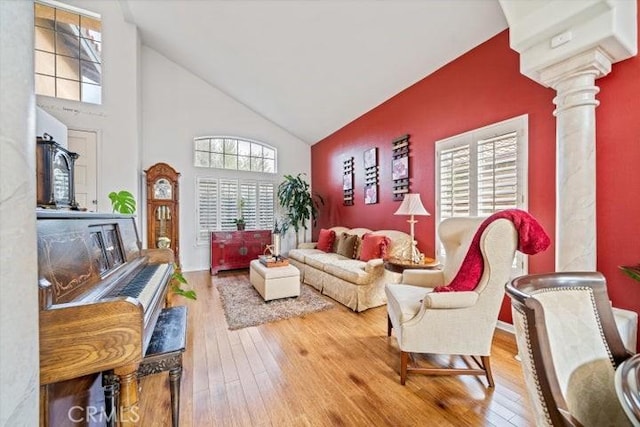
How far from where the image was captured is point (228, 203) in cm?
549

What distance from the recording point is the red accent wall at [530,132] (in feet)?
5.64

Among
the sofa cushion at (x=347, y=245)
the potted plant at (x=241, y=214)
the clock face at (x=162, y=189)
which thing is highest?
the clock face at (x=162, y=189)

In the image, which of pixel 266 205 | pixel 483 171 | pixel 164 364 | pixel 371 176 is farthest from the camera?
pixel 266 205

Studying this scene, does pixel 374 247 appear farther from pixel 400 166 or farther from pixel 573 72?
pixel 573 72

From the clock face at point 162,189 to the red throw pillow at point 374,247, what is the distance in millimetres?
3507

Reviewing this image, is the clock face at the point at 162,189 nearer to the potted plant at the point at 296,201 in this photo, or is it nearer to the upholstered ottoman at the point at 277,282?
the potted plant at the point at 296,201

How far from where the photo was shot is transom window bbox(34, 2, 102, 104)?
3758mm

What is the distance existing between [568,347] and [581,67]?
71.6 inches

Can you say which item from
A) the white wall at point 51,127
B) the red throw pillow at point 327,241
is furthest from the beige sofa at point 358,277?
the white wall at point 51,127

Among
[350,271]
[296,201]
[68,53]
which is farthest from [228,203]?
[350,271]

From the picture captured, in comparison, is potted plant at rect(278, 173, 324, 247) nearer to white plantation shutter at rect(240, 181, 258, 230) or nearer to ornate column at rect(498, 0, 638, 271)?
white plantation shutter at rect(240, 181, 258, 230)

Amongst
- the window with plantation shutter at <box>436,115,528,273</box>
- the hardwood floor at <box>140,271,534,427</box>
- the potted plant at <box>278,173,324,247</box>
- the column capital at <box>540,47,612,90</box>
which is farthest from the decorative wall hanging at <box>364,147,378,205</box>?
the column capital at <box>540,47,612,90</box>

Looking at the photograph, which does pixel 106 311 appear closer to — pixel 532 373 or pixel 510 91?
pixel 532 373

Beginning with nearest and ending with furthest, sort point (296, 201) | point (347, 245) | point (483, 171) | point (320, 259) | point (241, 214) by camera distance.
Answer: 1. point (483, 171)
2. point (320, 259)
3. point (347, 245)
4. point (296, 201)
5. point (241, 214)
